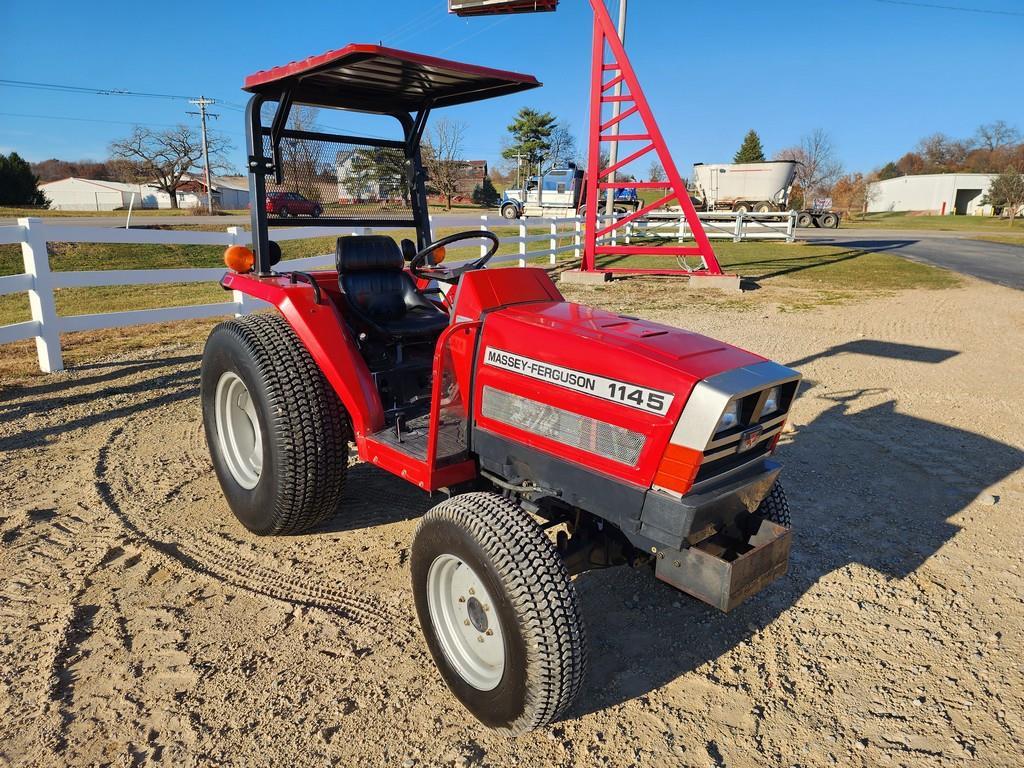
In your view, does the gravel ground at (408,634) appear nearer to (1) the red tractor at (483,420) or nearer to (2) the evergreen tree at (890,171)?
(1) the red tractor at (483,420)

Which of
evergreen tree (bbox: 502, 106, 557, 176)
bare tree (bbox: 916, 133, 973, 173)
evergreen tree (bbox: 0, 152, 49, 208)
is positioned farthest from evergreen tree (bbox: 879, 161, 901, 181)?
evergreen tree (bbox: 0, 152, 49, 208)

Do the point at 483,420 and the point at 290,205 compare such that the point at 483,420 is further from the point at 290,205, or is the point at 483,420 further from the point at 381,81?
the point at 381,81

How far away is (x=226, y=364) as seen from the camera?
130 inches

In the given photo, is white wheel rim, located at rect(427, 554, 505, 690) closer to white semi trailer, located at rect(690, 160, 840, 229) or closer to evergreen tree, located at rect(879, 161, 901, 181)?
white semi trailer, located at rect(690, 160, 840, 229)

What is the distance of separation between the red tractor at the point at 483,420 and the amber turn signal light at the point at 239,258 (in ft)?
0.04

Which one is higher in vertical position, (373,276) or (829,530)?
(373,276)

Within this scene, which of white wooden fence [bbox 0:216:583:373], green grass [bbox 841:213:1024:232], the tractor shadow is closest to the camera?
the tractor shadow

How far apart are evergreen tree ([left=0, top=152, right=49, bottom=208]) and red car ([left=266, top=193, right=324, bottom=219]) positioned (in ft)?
123

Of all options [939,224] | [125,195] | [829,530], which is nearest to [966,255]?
[829,530]

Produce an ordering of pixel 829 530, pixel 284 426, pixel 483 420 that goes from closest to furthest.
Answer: pixel 483 420, pixel 284 426, pixel 829 530

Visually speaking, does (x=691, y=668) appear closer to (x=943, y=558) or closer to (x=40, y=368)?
(x=943, y=558)

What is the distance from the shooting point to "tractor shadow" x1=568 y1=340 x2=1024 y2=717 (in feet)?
8.42

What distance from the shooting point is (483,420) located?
2551 mm

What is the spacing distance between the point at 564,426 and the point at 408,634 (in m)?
1.10
